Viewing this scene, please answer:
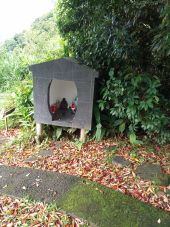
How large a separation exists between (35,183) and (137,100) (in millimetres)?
1808

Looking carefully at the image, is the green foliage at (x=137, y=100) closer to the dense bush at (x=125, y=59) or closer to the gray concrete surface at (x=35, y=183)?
the dense bush at (x=125, y=59)

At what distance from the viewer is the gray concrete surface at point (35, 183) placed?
2.42m

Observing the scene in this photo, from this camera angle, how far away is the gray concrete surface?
2.42m

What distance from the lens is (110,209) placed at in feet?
7.04

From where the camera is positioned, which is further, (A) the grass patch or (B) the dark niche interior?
(B) the dark niche interior

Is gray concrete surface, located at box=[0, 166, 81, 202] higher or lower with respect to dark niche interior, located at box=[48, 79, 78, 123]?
lower

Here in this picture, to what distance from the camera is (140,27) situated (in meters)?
3.27

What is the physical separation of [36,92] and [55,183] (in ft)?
5.73

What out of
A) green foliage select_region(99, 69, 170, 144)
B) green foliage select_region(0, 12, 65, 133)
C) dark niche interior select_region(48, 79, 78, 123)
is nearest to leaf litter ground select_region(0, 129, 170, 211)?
green foliage select_region(99, 69, 170, 144)

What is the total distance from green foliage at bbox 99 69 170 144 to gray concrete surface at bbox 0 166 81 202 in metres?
1.28

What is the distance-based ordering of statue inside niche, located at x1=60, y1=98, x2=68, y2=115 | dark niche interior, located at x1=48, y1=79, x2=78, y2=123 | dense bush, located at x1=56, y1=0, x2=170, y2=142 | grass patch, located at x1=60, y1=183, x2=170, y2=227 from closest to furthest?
1. grass patch, located at x1=60, y1=183, x2=170, y2=227
2. dense bush, located at x1=56, y1=0, x2=170, y2=142
3. dark niche interior, located at x1=48, y1=79, x2=78, y2=123
4. statue inside niche, located at x1=60, y1=98, x2=68, y2=115

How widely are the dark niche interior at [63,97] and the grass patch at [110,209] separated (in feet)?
6.51

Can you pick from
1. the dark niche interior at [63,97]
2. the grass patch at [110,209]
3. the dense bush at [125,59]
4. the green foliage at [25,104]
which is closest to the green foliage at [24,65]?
the green foliage at [25,104]

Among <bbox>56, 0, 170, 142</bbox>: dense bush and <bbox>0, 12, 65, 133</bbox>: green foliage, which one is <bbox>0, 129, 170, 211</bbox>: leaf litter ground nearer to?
<bbox>56, 0, 170, 142</bbox>: dense bush
